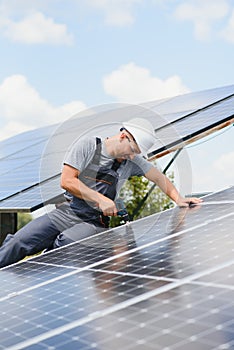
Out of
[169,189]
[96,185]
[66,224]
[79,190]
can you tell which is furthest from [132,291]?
[169,189]

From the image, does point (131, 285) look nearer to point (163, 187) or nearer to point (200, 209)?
point (200, 209)

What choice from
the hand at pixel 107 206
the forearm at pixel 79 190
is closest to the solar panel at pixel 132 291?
the hand at pixel 107 206

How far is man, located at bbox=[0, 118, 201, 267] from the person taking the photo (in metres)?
5.98

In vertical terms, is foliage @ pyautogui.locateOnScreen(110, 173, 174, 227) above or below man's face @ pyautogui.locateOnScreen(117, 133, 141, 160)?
below

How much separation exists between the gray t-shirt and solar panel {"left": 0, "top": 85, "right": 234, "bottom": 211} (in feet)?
1.04

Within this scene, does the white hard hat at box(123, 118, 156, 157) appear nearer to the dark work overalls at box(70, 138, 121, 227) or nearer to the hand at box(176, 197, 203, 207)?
the dark work overalls at box(70, 138, 121, 227)

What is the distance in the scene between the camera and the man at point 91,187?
5.98 metres

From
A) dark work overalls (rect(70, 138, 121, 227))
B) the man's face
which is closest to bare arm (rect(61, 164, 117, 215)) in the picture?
dark work overalls (rect(70, 138, 121, 227))

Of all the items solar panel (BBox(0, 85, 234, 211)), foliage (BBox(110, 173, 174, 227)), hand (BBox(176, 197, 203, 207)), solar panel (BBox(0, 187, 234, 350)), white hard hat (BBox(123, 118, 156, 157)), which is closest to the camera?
solar panel (BBox(0, 187, 234, 350))

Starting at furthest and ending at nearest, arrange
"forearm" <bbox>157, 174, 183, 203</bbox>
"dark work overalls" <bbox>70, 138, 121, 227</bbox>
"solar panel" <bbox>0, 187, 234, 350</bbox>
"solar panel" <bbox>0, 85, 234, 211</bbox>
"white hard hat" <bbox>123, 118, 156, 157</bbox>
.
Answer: "solar panel" <bbox>0, 85, 234, 211</bbox> < "forearm" <bbox>157, 174, 183, 203</bbox> < "dark work overalls" <bbox>70, 138, 121, 227</bbox> < "white hard hat" <bbox>123, 118, 156, 157</bbox> < "solar panel" <bbox>0, 187, 234, 350</bbox>

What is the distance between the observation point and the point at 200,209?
599cm

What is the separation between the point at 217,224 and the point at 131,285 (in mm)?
1391

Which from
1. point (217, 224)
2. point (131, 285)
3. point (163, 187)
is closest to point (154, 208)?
point (163, 187)

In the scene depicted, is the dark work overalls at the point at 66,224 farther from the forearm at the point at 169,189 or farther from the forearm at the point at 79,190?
the forearm at the point at 169,189
